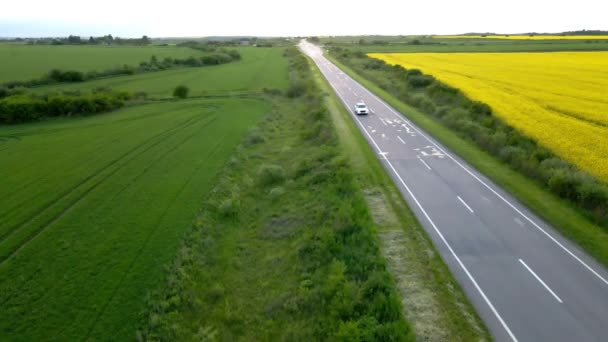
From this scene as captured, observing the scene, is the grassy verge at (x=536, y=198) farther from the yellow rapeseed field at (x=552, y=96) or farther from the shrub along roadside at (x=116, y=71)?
the shrub along roadside at (x=116, y=71)

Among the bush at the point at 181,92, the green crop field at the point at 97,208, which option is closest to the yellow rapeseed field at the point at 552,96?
the green crop field at the point at 97,208

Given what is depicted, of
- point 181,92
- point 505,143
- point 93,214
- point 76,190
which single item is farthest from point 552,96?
point 76,190

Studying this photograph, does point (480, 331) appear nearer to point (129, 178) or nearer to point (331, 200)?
point (331, 200)

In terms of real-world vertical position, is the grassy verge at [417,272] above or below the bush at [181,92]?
below

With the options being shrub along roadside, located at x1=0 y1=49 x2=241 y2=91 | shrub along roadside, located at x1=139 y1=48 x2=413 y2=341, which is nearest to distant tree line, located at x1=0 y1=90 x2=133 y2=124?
shrub along roadside, located at x1=0 y1=49 x2=241 y2=91

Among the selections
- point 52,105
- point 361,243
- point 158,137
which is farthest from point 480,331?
point 52,105

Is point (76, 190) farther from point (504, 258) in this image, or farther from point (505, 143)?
point (505, 143)
